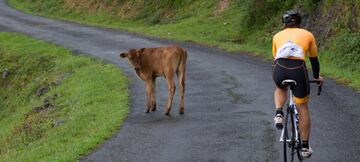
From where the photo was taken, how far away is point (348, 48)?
18.1 metres

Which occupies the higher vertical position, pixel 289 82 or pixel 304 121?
pixel 289 82

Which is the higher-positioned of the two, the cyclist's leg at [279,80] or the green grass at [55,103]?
the cyclist's leg at [279,80]

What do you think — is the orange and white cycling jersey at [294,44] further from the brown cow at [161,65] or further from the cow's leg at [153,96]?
the cow's leg at [153,96]

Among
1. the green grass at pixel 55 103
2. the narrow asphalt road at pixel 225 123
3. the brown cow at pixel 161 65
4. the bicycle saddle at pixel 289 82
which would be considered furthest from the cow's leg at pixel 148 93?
the bicycle saddle at pixel 289 82

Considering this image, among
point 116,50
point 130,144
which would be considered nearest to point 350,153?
point 130,144

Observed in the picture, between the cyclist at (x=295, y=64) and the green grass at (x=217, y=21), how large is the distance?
22.7 ft

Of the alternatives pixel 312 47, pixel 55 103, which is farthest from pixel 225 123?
pixel 55 103

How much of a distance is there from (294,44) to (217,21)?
20031 mm

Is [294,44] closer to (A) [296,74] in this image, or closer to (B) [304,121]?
(A) [296,74]

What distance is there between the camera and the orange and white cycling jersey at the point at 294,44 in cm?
804

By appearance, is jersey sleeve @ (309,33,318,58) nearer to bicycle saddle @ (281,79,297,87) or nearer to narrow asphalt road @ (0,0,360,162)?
bicycle saddle @ (281,79,297,87)

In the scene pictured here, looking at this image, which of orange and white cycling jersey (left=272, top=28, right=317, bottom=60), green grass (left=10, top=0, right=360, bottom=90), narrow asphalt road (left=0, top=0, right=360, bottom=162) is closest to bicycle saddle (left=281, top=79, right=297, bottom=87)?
orange and white cycling jersey (left=272, top=28, right=317, bottom=60)

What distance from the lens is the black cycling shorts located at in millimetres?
8000

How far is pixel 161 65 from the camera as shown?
12.5 meters
